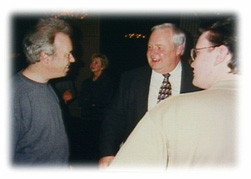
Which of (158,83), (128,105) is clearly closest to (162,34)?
(158,83)

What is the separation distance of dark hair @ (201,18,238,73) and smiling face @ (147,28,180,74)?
135 cm

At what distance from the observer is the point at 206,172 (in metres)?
0.98

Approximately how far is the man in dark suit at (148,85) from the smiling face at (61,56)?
735mm

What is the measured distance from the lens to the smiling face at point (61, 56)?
6.29 feet

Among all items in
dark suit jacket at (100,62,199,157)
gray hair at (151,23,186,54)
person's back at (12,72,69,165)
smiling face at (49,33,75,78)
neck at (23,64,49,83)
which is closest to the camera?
person's back at (12,72,69,165)

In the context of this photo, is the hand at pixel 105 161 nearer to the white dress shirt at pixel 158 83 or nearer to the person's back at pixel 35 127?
the person's back at pixel 35 127

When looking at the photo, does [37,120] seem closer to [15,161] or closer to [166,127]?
[15,161]

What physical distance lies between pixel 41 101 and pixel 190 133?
1217 mm

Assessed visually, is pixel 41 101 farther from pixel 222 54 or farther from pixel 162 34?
pixel 162 34

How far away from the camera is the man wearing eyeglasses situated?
0.94 metres

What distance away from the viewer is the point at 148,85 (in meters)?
2.49

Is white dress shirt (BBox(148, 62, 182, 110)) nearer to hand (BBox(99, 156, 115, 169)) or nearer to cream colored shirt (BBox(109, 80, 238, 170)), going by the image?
hand (BBox(99, 156, 115, 169))

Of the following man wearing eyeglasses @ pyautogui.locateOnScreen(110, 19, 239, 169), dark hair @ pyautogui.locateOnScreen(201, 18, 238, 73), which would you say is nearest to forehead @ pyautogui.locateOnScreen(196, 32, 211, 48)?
dark hair @ pyautogui.locateOnScreen(201, 18, 238, 73)

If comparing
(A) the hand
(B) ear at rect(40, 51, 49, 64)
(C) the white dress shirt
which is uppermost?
(B) ear at rect(40, 51, 49, 64)
